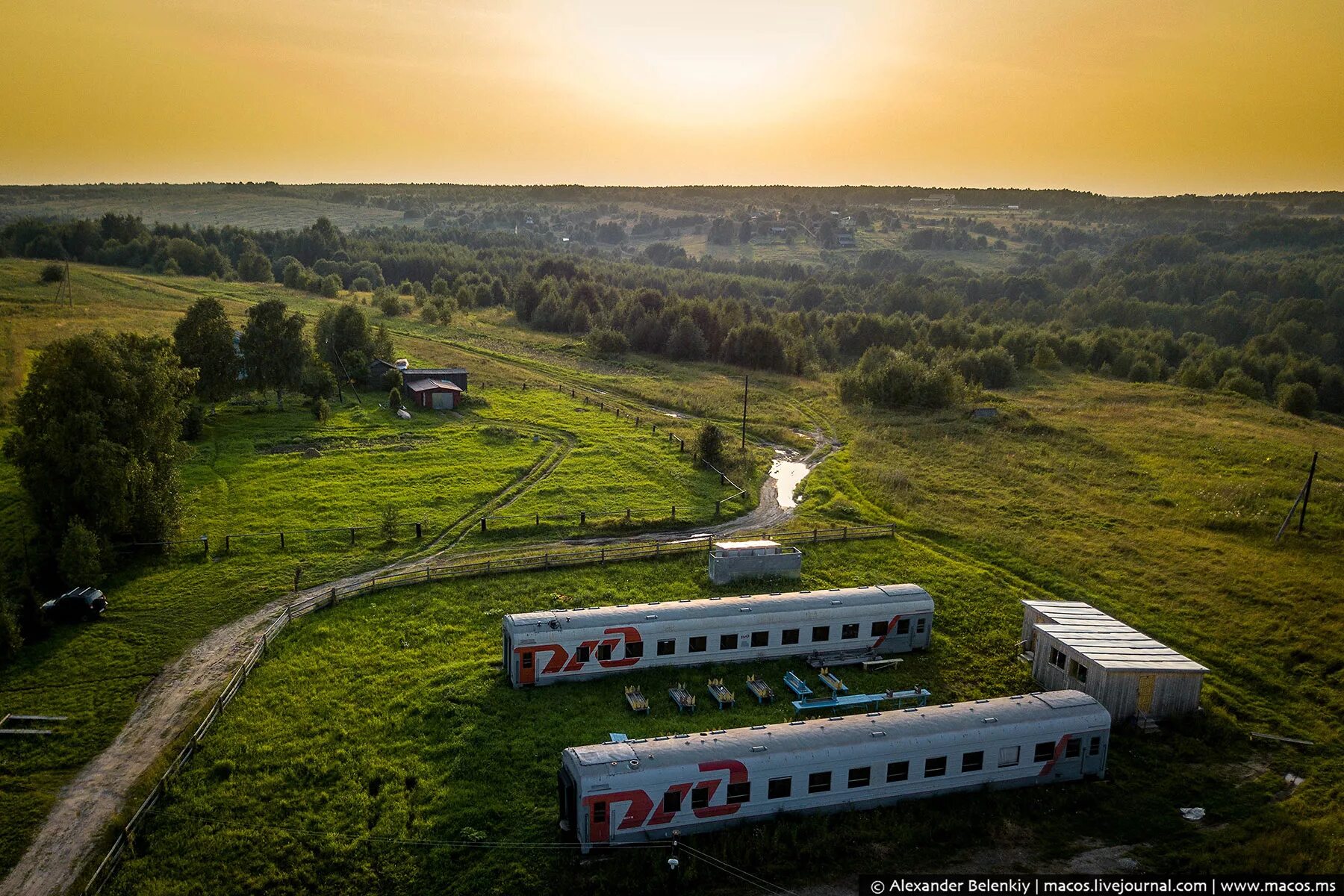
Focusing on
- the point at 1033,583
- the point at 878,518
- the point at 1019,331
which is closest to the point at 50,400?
the point at 878,518

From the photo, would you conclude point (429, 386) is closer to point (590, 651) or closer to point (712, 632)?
point (590, 651)

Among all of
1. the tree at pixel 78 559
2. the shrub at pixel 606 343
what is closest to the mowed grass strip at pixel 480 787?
the tree at pixel 78 559

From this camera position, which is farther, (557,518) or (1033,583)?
(557,518)

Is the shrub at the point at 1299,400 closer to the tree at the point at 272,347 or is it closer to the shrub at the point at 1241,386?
the shrub at the point at 1241,386

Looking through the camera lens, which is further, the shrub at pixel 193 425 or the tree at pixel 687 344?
the tree at pixel 687 344

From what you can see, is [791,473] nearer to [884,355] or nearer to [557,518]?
[557,518]

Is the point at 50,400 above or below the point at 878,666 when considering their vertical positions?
above

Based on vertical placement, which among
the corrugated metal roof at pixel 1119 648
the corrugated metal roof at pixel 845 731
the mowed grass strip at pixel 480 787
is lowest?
the mowed grass strip at pixel 480 787
